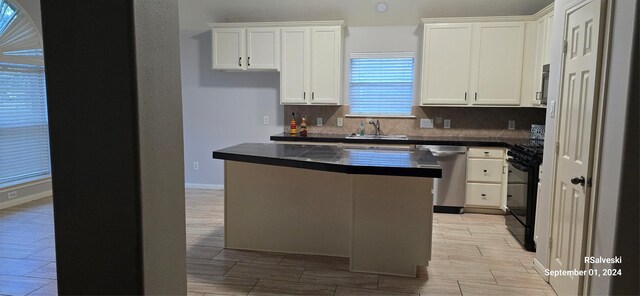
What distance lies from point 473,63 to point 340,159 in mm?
2759

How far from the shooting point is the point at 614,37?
1956 millimetres

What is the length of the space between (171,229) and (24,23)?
5.05 meters

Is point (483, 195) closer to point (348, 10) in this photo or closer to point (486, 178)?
point (486, 178)

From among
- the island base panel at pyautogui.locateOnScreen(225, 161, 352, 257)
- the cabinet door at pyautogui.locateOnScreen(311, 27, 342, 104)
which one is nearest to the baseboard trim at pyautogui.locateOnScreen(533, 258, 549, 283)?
the island base panel at pyautogui.locateOnScreen(225, 161, 352, 257)

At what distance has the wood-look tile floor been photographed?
270 cm

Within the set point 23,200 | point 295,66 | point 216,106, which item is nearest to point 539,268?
point 295,66

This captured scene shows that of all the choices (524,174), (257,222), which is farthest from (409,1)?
(257,222)

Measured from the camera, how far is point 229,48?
517cm

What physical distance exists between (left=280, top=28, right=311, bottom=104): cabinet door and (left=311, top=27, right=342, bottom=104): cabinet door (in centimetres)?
8

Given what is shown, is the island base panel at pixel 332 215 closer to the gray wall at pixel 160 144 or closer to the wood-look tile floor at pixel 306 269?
the wood-look tile floor at pixel 306 269

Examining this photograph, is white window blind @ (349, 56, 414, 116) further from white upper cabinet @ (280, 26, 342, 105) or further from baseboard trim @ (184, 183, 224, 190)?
baseboard trim @ (184, 183, 224, 190)

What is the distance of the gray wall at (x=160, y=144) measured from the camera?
1254 millimetres

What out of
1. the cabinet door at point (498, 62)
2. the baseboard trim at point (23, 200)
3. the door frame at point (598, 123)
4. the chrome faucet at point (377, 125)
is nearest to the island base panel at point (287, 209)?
the door frame at point (598, 123)

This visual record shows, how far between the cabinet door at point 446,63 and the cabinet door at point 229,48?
236 centimetres
